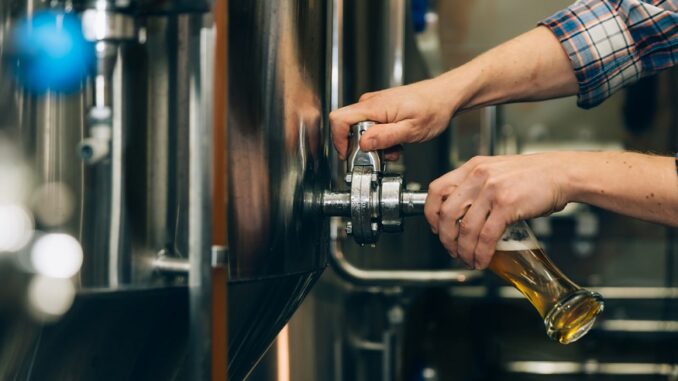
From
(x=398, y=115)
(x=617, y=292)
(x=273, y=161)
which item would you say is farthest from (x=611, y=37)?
(x=617, y=292)

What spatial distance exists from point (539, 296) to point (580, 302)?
3 cm

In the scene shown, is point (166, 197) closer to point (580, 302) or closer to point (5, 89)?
point (5, 89)

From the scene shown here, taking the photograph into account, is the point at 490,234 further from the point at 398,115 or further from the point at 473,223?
the point at 398,115

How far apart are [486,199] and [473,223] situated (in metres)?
0.02

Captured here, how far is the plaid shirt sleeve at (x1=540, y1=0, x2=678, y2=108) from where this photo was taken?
75cm

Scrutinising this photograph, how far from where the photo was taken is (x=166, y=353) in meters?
0.56

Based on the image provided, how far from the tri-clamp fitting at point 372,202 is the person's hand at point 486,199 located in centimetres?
2

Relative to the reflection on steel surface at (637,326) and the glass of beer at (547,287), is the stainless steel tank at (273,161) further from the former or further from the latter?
the reflection on steel surface at (637,326)

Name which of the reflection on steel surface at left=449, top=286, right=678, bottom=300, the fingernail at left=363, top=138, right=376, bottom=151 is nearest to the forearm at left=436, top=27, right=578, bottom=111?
the fingernail at left=363, top=138, right=376, bottom=151

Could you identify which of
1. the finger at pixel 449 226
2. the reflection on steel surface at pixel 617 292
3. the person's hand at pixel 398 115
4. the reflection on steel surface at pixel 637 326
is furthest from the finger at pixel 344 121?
the reflection on steel surface at pixel 637 326

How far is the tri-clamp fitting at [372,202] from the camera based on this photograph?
604 mm

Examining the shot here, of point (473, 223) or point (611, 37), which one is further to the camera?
point (611, 37)

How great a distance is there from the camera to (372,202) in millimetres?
604

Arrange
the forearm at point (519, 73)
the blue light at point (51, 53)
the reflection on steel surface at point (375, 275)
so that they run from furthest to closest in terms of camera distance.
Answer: the reflection on steel surface at point (375, 275), the forearm at point (519, 73), the blue light at point (51, 53)
